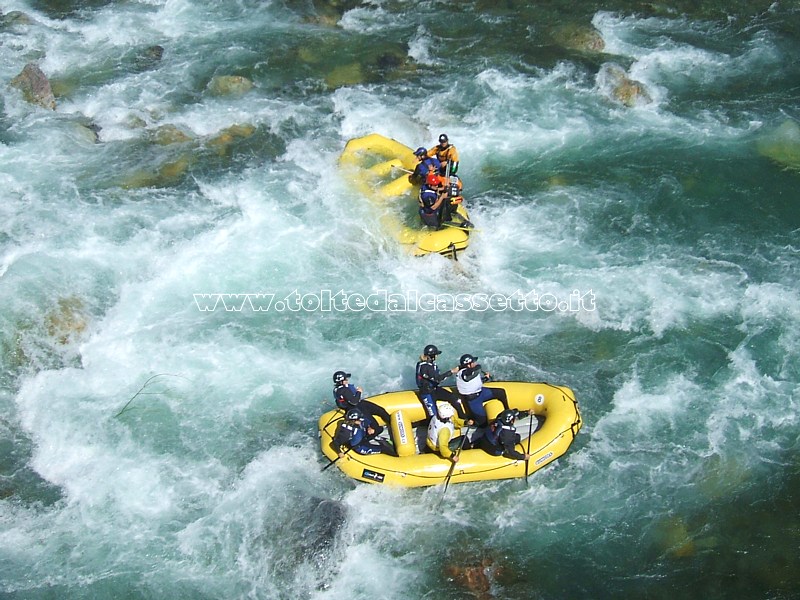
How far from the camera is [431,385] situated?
12.4 metres

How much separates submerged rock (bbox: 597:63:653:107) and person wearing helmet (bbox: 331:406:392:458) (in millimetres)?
11636

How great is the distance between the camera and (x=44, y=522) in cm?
1155

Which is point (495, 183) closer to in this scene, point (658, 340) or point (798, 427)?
point (658, 340)

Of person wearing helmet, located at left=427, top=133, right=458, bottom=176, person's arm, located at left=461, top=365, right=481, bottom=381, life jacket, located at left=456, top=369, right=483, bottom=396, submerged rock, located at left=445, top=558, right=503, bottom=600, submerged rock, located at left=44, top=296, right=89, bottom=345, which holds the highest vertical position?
person wearing helmet, located at left=427, top=133, right=458, bottom=176

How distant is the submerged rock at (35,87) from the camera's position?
18.9m

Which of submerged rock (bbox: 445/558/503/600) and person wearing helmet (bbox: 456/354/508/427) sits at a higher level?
person wearing helmet (bbox: 456/354/508/427)

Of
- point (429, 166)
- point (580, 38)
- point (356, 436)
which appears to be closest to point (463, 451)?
point (356, 436)

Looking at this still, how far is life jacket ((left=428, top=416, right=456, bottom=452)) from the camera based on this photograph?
37.4ft

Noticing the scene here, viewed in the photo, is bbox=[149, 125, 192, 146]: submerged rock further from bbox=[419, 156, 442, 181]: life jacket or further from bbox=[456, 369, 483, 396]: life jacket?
bbox=[456, 369, 483, 396]: life jacket

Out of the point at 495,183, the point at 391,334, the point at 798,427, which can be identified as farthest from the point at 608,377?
the point at 495,183

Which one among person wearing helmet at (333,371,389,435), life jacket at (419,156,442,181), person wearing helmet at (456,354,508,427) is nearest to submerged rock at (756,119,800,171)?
life jacket at (419,156,442,181)

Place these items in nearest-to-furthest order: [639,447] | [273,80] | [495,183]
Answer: [639,447], [495,183], [273,80]

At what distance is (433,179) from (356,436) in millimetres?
5741

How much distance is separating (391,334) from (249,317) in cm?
271
